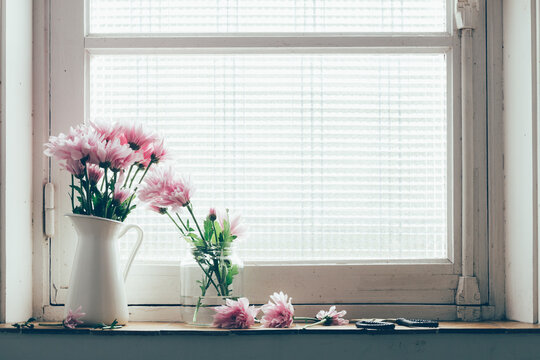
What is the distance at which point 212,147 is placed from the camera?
1564 millimetres

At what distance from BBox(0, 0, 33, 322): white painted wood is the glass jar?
0.34m

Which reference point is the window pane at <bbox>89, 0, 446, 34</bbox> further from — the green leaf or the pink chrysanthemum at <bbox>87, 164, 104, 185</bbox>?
the green leaf

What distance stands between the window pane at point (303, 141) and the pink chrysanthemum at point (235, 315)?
0.20 meters

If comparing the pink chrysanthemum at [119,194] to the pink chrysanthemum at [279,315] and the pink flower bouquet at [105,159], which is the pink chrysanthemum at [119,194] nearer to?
the pink flower bouquet at [105,159]

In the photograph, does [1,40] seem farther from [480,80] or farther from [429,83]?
[480,80]

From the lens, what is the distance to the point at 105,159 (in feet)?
4.42

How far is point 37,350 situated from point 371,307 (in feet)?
2.33

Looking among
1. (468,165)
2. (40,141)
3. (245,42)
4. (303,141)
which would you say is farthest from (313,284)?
(40,141)

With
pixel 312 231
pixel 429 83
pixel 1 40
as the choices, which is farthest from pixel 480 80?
pixel 1 40

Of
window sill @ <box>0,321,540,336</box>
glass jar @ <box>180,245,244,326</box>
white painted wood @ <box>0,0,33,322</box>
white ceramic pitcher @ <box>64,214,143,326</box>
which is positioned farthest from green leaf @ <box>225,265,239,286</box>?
white painted wood @ <box>0,0,33,322</box>

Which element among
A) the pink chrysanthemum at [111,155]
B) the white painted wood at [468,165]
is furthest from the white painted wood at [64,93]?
the white painted wood at [468,165]

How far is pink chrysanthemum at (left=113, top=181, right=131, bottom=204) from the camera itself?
Result: 4.62 ft

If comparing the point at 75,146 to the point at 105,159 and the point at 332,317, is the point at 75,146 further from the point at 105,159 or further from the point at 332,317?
the point at 332,317

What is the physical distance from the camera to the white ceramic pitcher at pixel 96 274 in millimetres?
1387
